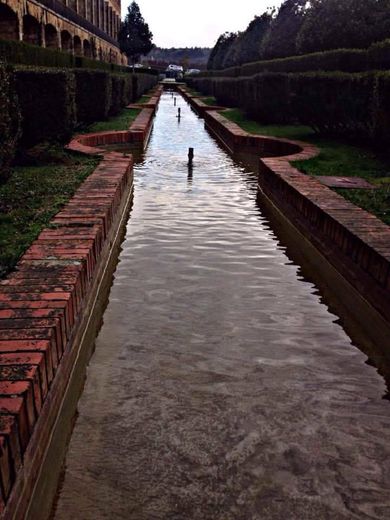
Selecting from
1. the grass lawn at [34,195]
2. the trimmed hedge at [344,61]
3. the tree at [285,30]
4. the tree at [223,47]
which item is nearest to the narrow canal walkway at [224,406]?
the grass lawn at [34,195]

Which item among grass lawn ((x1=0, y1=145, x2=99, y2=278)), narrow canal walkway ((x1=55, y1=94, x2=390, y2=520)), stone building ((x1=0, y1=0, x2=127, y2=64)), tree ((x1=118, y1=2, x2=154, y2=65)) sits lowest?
narrow canal walkway ((x1=55, y1=94, x2=390, y2=520))

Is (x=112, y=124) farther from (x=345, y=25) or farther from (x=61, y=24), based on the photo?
(x=61, y=24)

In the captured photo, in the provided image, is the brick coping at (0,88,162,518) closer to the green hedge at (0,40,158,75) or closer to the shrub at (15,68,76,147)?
the shrub at (15,68,76,147)

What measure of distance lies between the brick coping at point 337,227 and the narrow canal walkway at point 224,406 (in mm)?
391

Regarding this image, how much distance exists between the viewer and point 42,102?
740 centimetres

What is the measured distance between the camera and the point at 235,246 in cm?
515

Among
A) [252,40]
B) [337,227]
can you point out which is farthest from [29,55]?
[252,40]

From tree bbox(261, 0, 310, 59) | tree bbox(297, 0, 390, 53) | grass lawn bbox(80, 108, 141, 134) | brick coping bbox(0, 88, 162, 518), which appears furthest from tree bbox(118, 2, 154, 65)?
brick coping bbox(0, 88, 162, 518)

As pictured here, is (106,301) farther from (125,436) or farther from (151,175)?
(151,175)

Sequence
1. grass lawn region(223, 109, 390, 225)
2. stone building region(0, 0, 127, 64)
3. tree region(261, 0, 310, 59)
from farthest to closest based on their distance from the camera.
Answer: tree region(261, 0, 310, 59) → stone building region(0, 0, 127, 64) → grass lawn region(223, 109, 390, 225)

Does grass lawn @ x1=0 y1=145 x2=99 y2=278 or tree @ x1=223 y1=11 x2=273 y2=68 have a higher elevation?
tree @ x1=223 y1=11 x2=273 y2=68

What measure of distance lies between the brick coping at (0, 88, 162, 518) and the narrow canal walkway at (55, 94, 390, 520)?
8.7 inches

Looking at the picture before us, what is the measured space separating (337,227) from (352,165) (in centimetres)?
386

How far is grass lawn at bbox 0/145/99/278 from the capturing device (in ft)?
12.3
